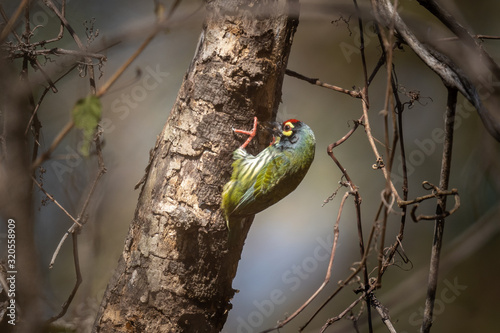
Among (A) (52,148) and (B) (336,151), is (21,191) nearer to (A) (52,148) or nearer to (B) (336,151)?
(A) (52,148)

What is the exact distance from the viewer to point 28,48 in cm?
205

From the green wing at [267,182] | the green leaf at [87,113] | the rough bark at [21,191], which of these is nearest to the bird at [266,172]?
the green wing at [267,182]

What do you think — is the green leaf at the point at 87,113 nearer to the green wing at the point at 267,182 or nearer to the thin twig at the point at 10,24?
the thin twig at the point at 10,24

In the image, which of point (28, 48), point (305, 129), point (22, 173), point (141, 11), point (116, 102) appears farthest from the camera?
point (116, 102)

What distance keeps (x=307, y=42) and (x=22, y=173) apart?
4.22 meters

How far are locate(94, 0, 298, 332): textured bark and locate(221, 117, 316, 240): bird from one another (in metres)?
0.06

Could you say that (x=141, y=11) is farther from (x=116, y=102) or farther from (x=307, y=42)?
(x=307, y=42)

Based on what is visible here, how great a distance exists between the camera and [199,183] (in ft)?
6.85

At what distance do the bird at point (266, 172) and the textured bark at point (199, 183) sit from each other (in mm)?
59

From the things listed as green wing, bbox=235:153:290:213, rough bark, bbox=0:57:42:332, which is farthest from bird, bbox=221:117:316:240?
rough bark, bbox=0:57:42:332

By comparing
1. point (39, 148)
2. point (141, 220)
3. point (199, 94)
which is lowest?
point (141, 220)

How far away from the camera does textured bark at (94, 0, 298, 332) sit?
80.6 inches

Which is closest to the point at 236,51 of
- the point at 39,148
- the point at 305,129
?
the point at 305,129

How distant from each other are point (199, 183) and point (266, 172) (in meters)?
0.50
